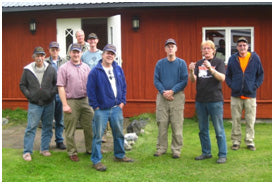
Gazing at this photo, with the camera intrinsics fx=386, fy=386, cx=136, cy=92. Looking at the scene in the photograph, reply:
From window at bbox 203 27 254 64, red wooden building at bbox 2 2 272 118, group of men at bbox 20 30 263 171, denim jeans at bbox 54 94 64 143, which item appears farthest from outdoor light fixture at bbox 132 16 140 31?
denim jeans at bbox 54 94 64 143

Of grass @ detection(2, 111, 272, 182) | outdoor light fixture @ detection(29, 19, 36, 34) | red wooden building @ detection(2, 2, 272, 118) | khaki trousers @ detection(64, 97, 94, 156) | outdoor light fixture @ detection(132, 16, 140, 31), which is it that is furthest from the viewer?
outdoor light fixture @ detection(29, 19, 36, 34)

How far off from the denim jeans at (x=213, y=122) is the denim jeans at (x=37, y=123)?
228cm

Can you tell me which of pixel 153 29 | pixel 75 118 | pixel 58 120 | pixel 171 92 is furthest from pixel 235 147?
pixel 153 29

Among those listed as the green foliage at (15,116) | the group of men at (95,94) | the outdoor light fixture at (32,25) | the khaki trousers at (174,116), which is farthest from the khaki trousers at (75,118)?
the outdoor light fixture at (32,25)

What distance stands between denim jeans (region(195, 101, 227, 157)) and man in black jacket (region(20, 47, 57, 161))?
7.29 ft

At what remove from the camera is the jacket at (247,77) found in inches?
247

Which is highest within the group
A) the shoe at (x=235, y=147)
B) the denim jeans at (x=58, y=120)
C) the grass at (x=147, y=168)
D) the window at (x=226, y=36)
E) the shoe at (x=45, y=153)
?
the window at (x=226, y=36)

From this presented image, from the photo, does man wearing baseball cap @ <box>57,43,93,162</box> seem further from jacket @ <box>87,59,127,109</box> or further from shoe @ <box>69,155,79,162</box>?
jacket @ <box>87,59,127,109</box>

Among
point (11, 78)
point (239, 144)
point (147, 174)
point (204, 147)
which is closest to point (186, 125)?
point (239, 144)

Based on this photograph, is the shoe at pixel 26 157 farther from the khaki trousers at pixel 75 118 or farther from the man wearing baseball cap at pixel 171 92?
the man wearing baseball cap at pixel 171 92

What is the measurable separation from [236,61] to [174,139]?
1685mm

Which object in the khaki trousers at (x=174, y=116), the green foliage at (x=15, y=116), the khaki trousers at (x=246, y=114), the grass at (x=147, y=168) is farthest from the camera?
the green foliage at (x=15, y=116)

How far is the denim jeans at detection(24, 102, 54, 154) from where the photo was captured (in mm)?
5742

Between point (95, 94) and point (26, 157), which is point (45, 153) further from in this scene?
point (95, 94)
